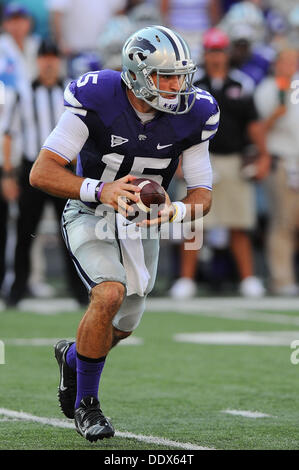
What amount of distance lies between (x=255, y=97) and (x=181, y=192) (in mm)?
1041

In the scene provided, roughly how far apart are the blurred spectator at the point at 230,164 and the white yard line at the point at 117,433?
5101mm

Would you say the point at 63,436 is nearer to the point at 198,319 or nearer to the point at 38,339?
the point at 38,339

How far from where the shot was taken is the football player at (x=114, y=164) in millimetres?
4293

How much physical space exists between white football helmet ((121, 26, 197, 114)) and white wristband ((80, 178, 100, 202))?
38cm

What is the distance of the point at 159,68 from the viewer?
4.38m

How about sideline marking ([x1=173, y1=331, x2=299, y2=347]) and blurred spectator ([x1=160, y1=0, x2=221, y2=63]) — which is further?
blurred spectator ([x1=160, y1=0, x2=221, y2=63])

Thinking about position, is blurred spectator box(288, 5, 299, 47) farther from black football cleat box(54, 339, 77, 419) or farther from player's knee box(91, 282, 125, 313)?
player's knee box(91, 282, 125, 313)

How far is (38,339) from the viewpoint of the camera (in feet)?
23.8

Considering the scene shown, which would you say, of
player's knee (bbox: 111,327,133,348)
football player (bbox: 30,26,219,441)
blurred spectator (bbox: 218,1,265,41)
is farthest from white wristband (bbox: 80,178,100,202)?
blurred spectator (bbox: 218,1,265,41)

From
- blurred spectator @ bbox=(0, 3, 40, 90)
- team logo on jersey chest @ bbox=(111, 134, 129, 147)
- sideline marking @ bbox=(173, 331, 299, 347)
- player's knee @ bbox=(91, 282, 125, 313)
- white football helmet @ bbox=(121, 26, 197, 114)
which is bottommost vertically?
sideline marking @ bbox=(173, 331, 299, 347)

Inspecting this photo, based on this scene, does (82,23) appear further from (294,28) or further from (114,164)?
(114,164)

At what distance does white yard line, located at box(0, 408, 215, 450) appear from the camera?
13.5 feet

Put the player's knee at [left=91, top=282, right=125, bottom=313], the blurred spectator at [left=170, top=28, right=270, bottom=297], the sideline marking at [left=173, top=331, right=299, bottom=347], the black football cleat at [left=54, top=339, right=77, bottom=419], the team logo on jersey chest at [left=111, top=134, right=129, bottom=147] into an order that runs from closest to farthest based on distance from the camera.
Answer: the player's knee at [left=91, top=282, right=125, bottom=313] → the team logo on jersey chest at [left=111, top=134, right=129, bottom=147] → the black football cleat at [left=54, top=339, right=77, bottom=419] → the sideline marking at [left=173, top=331, right=299, bottom=347] → the blurred spectator at [left=170, top=28, right=270, bottom=297]
